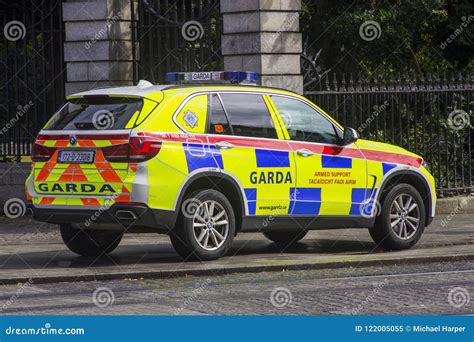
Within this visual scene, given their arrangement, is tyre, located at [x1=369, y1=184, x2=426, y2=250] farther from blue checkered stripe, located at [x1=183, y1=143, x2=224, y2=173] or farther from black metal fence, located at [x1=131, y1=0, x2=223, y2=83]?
black metal fence, located at [x1=131, y1=0, x2=223, y2=83]

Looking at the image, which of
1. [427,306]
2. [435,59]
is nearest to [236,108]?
[427,306]

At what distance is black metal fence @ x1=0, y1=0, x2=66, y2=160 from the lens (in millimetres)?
20375

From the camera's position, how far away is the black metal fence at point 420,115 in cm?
2002

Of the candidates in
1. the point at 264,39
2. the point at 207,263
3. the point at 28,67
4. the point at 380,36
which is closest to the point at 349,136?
the point at 207,263

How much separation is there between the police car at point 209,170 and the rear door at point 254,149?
1cm

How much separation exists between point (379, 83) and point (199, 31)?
288 cm

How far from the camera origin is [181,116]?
13.5m

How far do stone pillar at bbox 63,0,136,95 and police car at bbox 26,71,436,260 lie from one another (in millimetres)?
5501

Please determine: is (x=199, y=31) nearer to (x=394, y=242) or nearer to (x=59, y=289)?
(x=394, y=242)

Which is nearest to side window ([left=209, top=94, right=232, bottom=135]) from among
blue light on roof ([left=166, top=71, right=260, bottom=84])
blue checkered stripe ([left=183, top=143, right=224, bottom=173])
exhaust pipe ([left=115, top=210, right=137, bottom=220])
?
blue checkered stripe ([left=183, top=143, right=224, bottom=173])

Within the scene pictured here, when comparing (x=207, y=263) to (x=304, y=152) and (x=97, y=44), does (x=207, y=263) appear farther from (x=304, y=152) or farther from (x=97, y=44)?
(x=97, y=44)

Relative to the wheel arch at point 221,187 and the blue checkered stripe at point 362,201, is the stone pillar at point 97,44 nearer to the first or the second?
the blue checkered stripe at point 362,201

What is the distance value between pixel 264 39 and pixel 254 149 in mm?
5814

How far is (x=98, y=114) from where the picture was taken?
13.5 meters
